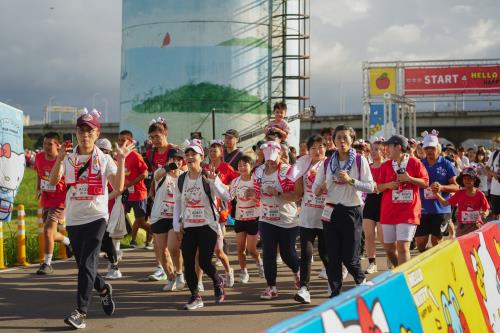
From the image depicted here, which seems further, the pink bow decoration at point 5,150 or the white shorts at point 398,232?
the pink bow decoration at point 5,150

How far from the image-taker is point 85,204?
7641 millimetres

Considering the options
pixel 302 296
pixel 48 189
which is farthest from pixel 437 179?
pixel 48 189

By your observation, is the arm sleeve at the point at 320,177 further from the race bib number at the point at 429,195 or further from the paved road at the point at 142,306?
the race bib number at the point at 429,195

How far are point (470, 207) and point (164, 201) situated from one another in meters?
4.42

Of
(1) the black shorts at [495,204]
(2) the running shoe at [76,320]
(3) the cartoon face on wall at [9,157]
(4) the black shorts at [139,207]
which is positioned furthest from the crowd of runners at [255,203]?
(1) the black shorts at [495,204]

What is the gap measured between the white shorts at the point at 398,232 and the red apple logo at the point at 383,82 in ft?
150

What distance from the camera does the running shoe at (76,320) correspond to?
750cm

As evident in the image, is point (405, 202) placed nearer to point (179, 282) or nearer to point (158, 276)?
point (179, 282)

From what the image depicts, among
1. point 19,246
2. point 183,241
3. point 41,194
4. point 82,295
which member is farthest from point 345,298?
point 19,246

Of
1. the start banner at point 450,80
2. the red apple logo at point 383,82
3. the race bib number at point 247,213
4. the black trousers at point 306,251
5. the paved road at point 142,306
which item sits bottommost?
the paved road at point 142,306

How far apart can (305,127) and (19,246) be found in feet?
195

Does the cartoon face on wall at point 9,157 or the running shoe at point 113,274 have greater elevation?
the cartoon face on wall at point 9,157

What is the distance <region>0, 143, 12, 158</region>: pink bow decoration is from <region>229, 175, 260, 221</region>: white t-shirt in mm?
3640

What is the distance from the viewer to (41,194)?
11.7 meters
